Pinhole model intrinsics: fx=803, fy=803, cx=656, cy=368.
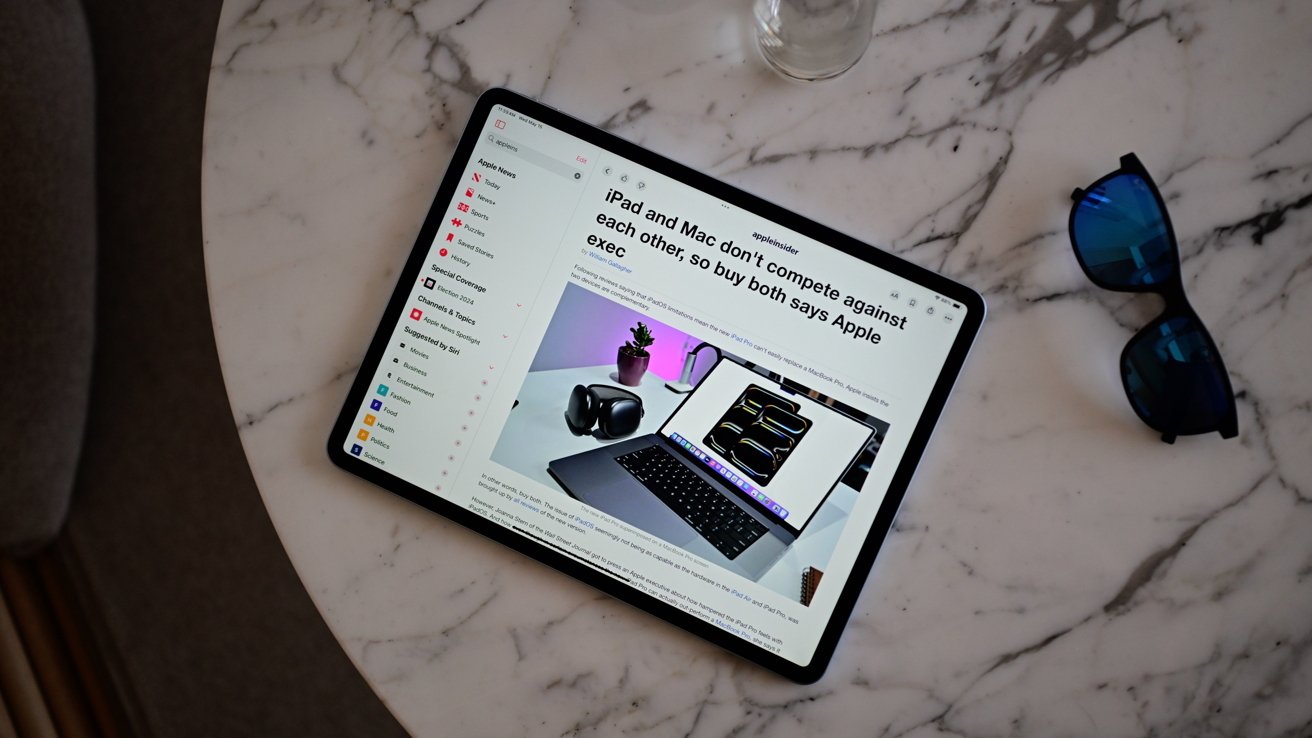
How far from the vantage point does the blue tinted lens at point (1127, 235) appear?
2.02ft

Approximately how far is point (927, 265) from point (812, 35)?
0.20 m

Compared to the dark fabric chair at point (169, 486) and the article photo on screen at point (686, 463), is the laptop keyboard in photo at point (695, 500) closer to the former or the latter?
the article photo on screen at point (686, 463)

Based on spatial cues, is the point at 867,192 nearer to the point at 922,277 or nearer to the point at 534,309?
the point at 922,277

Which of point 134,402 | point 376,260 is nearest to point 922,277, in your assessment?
point 376,260

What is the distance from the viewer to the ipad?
0.62m

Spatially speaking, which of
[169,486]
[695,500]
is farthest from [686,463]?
[169,486]

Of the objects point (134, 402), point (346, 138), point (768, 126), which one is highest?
point (768, 126)

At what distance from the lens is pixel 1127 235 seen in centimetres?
62

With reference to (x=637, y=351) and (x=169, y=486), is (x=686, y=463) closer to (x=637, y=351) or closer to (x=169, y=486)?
(x=637, y=351)

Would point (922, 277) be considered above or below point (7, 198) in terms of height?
above

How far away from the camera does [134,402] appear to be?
971 millimetres

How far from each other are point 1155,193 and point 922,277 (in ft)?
0.61

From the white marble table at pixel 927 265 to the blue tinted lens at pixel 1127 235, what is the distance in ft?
0.08

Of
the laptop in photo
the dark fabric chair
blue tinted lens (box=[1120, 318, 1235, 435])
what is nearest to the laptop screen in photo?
the laptop in photo
